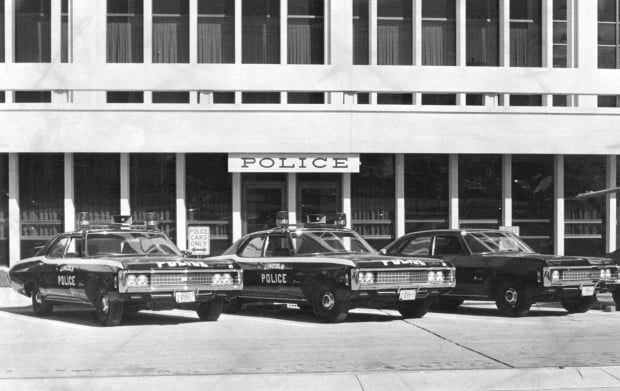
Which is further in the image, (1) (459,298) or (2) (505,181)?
(2) (505,181)

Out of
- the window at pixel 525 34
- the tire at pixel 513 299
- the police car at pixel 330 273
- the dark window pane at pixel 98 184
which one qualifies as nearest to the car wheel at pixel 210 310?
the police car at pixel 330 273

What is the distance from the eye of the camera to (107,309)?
14594 millimetres

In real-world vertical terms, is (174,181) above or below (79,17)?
below

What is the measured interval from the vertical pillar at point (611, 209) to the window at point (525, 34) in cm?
325

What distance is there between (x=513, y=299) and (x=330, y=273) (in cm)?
324

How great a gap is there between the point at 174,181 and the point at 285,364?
51.3 ft

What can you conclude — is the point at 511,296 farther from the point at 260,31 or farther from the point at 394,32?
the point at 260,31

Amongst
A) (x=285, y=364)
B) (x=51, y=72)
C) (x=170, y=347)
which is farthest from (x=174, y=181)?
(x=285, y=364)

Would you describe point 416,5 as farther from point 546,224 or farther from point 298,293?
point 298,293

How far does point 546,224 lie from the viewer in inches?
1056

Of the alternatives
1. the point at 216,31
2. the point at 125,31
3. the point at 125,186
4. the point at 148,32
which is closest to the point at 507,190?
the point at 216,31

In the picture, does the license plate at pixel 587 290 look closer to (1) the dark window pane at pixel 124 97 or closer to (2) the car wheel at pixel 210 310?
(2) the car wheel at pixel 210 310

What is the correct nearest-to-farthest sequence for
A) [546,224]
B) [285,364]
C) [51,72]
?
[285,364] < [51,72] < [546,224]

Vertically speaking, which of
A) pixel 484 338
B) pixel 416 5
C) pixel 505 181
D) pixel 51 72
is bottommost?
pixel 484 338
